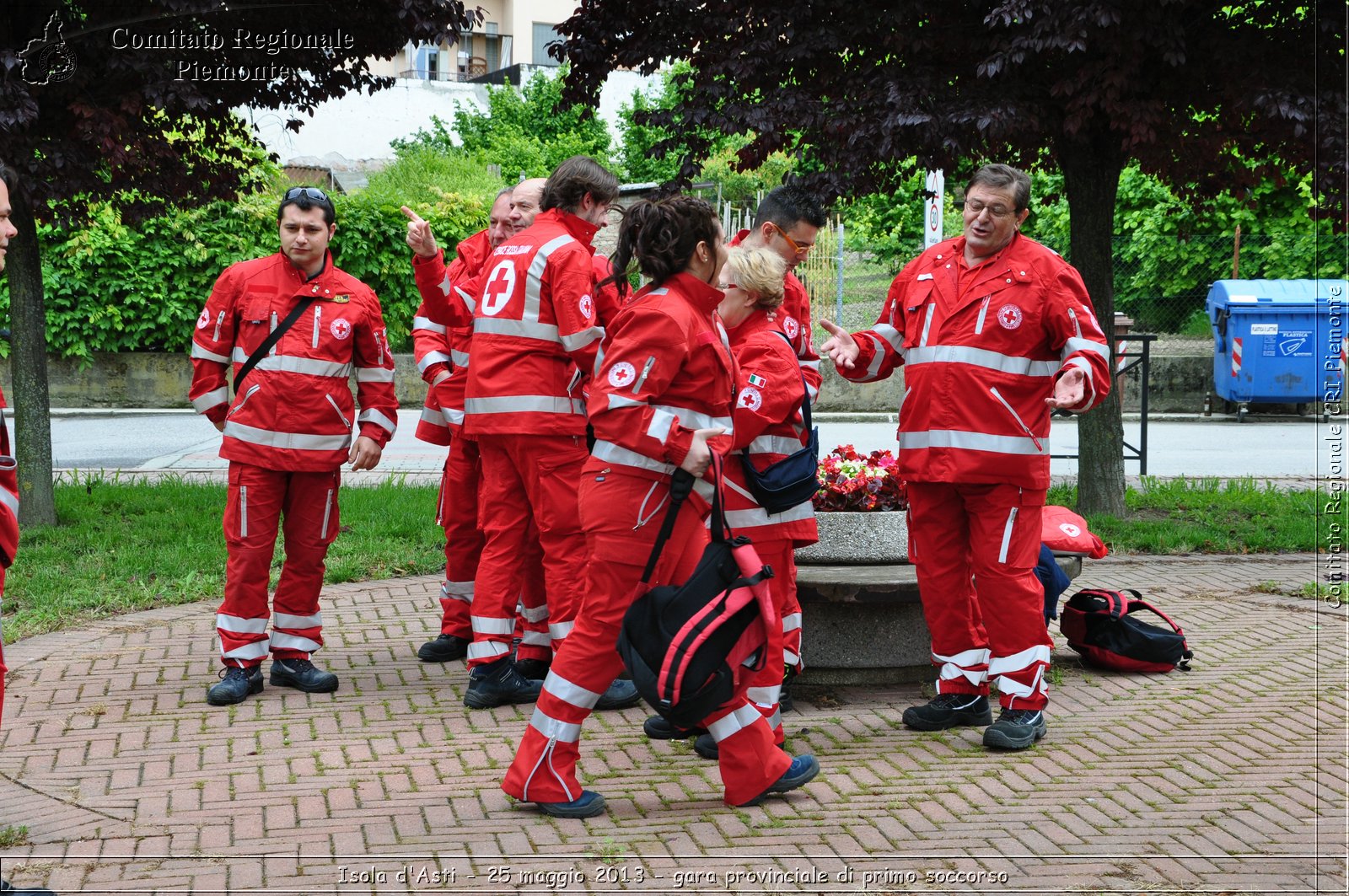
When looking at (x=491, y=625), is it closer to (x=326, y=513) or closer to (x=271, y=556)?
(x=326, y=513)

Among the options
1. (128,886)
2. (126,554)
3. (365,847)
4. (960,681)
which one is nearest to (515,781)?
(365,847)

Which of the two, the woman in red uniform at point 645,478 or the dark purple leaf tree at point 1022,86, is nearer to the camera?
the woman in red uniform at point 645,478

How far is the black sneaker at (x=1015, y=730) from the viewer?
516 centimetres

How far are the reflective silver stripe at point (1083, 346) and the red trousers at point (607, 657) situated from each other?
1.68 meters

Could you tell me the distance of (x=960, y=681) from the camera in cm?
547

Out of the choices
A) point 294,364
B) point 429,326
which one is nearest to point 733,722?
point 294,364

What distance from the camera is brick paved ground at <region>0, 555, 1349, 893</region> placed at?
3920mm

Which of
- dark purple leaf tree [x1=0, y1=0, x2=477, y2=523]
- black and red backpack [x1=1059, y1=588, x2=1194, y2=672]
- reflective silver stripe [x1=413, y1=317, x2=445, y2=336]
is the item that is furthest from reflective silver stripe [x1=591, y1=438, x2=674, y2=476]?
dark purple leaf tree [x1=0, y1=0, x2=477, y2=523]

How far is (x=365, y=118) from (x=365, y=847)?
30501mm

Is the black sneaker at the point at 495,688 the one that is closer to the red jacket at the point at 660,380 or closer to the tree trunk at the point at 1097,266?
the red jacket at the point at 660,380

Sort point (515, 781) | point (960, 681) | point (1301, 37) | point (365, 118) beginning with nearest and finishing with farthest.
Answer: point (515, 781)
point (960, 681)
point (1301, 37)
point (365, 118)

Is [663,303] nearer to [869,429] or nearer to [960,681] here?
[960,681]

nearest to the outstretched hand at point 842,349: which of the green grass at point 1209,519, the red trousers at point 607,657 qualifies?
the red trousers at point 607,657

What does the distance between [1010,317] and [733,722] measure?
196cm
